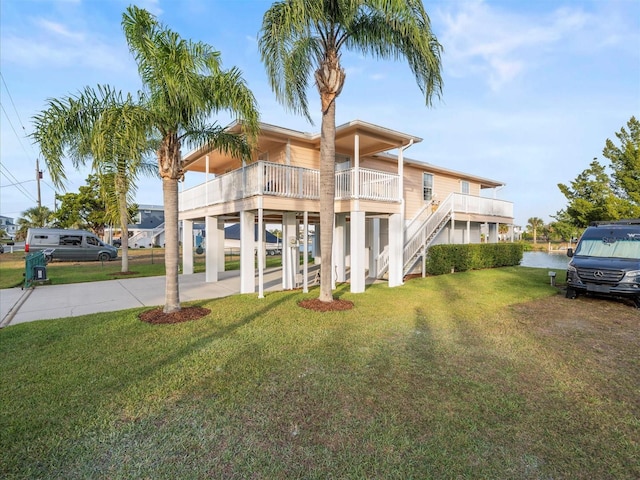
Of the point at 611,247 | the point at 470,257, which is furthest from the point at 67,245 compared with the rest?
the point at 611,247

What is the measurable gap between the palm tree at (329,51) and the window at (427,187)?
967cm

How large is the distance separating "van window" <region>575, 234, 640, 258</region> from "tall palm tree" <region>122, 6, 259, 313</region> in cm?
1008

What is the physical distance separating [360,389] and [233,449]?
1.64 m

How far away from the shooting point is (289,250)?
11.0 m

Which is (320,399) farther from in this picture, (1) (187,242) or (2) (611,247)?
(1) (187,242)

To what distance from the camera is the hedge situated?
14188 mm

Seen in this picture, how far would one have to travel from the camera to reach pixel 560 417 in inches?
128

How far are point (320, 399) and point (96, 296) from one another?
29.5ft

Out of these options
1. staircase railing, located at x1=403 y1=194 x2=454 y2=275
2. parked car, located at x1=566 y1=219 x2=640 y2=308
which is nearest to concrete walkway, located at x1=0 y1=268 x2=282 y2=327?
staircase railing, located at x1=403 y1=194 x2=454 y2=275

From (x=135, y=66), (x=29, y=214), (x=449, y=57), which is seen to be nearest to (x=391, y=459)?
(x=135, y=66)

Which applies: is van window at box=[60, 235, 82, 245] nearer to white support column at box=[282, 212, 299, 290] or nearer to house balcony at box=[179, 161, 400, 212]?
house balcony at box=[179, 161, 400, 212]

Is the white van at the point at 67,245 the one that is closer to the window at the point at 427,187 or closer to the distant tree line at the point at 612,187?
the window at the point at 427,187

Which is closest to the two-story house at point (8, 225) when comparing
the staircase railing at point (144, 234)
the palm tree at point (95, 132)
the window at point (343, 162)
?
the staircase railing at point (144, 234)

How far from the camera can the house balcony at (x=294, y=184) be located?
9.47 m
